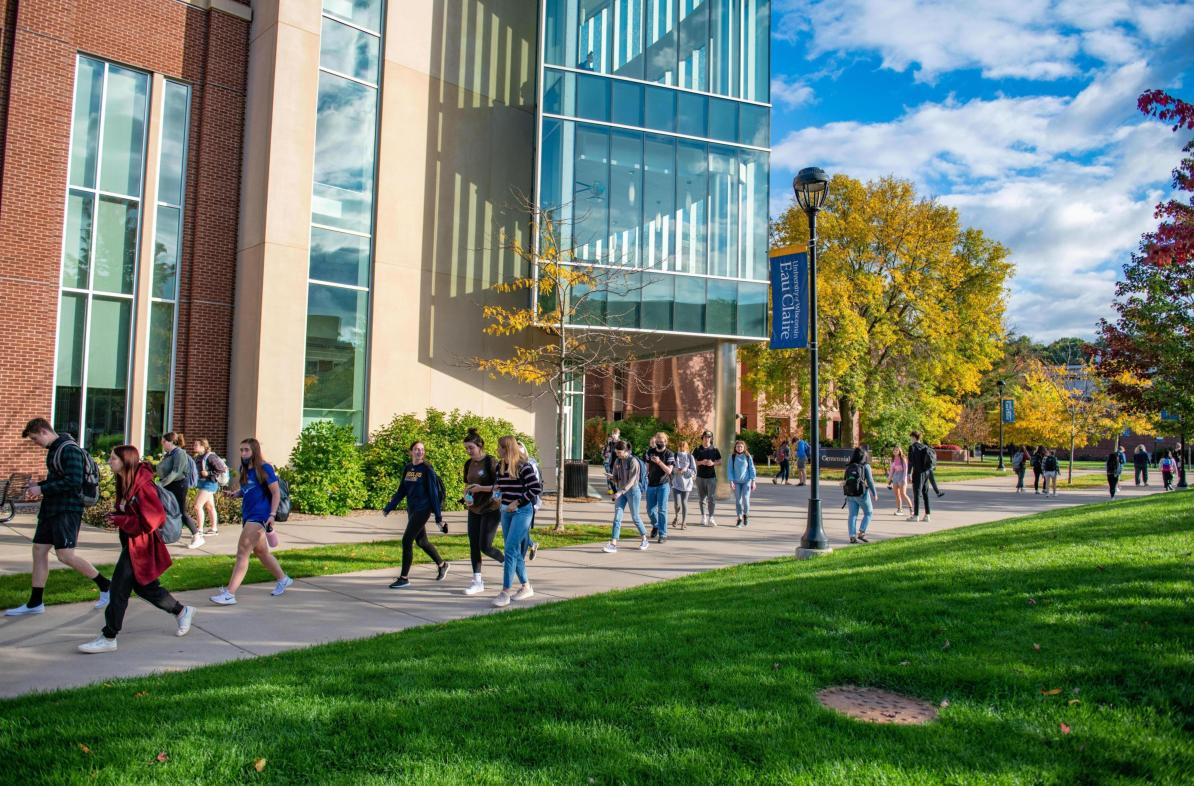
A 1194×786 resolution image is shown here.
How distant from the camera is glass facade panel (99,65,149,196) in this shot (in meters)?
16.1

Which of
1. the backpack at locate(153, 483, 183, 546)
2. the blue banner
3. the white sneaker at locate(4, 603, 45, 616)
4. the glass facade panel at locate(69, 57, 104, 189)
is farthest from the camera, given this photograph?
the glass facade panel at locate(69, 57, 104, 189)

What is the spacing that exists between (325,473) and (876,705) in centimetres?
1319

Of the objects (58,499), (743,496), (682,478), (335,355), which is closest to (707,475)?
(743,496)

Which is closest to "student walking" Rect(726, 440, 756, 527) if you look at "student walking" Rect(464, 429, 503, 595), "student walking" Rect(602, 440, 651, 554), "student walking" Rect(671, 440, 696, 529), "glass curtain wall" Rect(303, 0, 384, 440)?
"student walking" Rect(671, 440, 696, 529)

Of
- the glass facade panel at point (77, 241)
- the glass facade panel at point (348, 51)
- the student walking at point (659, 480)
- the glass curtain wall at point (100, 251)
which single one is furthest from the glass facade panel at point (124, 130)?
the student walking at point (659, 480)

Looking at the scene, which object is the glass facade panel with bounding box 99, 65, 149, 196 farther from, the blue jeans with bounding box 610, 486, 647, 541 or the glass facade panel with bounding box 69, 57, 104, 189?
the blue jeans with bounding box 610, 486, 647, 541

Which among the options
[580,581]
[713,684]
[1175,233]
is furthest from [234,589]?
[1175,233]

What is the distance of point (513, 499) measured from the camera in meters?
8.52

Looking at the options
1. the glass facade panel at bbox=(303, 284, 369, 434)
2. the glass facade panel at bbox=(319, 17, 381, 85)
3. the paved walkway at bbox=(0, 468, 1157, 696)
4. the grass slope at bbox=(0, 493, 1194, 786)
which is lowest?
the paved walkway at bbox=(0, 468, 1157, 696)

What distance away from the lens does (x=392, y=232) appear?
1884 centimetres

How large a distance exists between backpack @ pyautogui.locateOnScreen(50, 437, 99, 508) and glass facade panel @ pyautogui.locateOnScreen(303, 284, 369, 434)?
10017mm

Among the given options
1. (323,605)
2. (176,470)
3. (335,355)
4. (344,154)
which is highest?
(344,154)

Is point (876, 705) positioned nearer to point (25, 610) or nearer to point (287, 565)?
point (25, 610)

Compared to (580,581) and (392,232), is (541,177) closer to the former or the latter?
(392,232)
